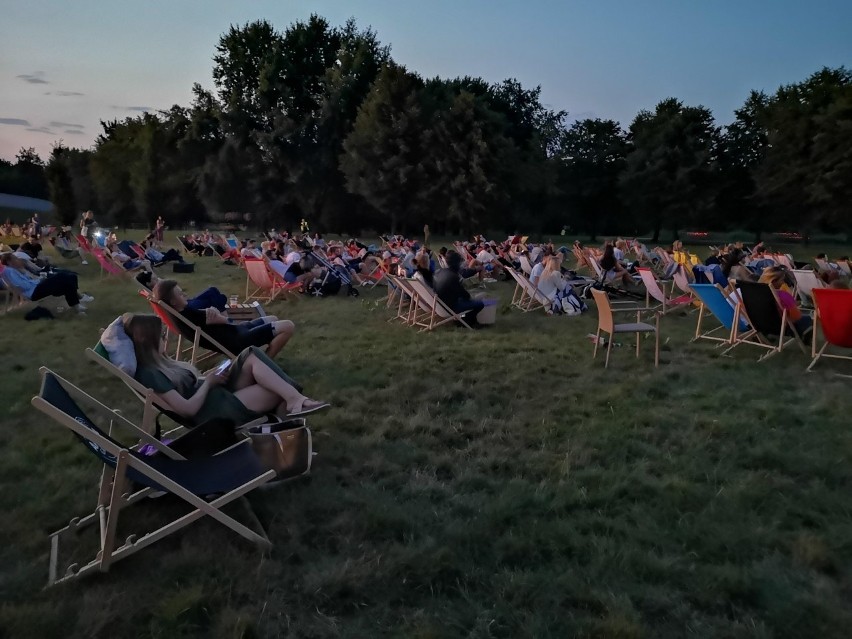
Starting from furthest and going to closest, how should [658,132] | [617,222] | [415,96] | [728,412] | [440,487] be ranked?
[617,222], [658,132], [415,96], [728,412], [440,487]

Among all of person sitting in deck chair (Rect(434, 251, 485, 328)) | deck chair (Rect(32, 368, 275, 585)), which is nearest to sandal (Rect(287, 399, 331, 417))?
deck chair (Rect(32, 368, 275, 585))

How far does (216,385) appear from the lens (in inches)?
174

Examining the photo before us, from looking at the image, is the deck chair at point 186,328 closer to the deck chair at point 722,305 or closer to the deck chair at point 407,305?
the deck chair at point 407,305

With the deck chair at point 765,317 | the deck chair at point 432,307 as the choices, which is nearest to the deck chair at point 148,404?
the deck chair at point 432,307

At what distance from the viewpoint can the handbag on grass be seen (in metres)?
3.85

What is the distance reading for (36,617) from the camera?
8.82ft

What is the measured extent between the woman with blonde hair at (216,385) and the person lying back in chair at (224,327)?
1755mm

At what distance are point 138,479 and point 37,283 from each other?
8.35 metres

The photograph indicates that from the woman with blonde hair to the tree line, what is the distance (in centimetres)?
3178

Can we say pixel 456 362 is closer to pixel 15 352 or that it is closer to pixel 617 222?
pixel 15 352

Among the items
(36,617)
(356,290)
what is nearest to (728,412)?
(36,617)

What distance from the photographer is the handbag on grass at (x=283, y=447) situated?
3846mm

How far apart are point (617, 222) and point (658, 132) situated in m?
9.53

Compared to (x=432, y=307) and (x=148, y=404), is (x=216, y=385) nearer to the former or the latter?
(x=148, y=404)
